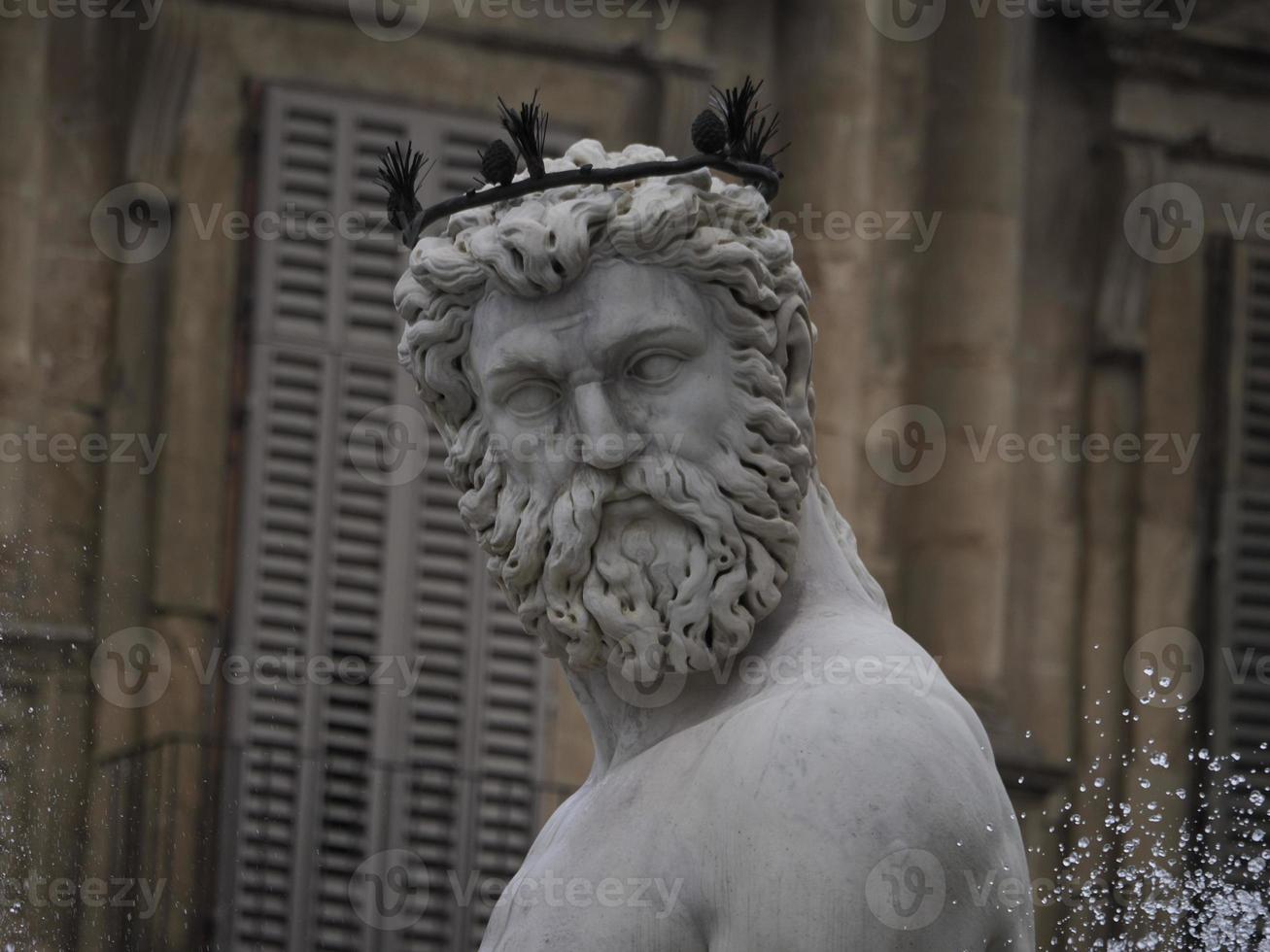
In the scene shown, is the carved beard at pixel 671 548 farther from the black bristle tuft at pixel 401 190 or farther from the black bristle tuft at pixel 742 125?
the black bristle tuft at pixel 401 190

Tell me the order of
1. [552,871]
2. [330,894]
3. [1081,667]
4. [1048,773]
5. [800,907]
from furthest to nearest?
[1081,667], [1048,773], [330,894], [552,871], [800,907]

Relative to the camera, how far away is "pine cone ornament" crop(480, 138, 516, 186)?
4477 millimetres

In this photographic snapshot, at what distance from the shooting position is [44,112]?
1415 cm

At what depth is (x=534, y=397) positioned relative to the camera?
14.5 ft

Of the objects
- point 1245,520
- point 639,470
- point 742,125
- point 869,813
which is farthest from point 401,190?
point 1245,520

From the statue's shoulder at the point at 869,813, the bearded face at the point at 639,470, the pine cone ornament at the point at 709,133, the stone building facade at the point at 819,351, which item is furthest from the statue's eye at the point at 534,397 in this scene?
the stone building facade at the point at 819,351

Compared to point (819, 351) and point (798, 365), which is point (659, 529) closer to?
point (798, 365)

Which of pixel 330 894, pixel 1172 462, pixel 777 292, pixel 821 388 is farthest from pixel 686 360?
pixel 1172 462

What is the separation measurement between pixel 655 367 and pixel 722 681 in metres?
0.37

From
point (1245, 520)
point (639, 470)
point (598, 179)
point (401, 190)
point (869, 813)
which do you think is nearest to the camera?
point (869, 813)

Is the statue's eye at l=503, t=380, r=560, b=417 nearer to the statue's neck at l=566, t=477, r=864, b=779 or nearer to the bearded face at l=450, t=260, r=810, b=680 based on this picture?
the bearded face at l=450, t=260, r=810, b=680

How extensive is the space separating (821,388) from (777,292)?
34.6 feet

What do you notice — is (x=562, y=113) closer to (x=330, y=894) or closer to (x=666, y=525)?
(x=330, y=894)

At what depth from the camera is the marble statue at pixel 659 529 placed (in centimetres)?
417
